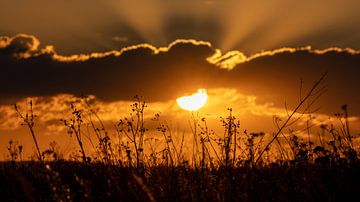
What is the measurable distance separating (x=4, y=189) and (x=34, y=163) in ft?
6.43

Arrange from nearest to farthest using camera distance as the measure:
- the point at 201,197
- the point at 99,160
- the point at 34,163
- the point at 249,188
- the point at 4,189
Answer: the point at 201,197
the point at 249,188
the point at 4,189
the point at 99,160
the point at 34,163

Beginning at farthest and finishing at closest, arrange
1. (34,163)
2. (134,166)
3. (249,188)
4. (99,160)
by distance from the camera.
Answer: (34,163), (99,160), (134,166), (249,188)

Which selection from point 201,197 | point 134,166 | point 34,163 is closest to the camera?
point 201,197

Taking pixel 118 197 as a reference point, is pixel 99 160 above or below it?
above

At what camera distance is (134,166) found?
25.3 ft

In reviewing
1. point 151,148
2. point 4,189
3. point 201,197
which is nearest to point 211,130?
point 151,148

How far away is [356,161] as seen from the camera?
6.93 m

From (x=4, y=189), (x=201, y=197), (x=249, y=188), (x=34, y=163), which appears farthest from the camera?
(x=34, y=163)

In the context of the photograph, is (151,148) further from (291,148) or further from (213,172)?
(291,148)

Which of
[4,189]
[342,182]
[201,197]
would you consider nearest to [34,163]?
[4,189]

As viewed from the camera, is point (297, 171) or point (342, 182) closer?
point (342, 182)

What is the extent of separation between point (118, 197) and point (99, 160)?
2.59 metres

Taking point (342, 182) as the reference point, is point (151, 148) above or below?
above

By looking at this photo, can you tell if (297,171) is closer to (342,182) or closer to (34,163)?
(342,182)
